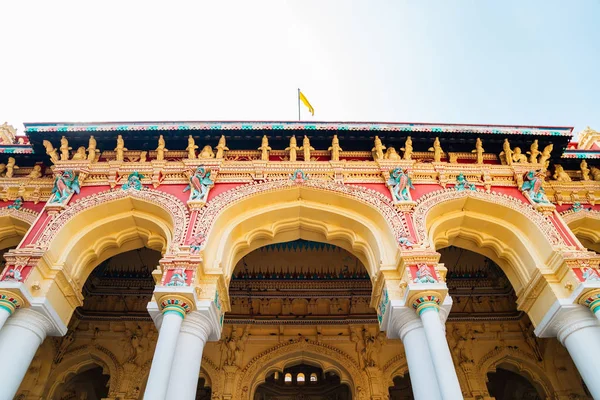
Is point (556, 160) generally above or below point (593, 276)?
above

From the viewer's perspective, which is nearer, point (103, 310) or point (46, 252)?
point (46, 252)

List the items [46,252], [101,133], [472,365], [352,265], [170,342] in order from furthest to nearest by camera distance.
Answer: [352,265]
[472,365]
[101,133]
[46,252]
[170,342]

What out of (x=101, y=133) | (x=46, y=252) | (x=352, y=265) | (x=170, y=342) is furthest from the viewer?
(x=352, y=265)

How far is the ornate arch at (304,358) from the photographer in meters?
9.16

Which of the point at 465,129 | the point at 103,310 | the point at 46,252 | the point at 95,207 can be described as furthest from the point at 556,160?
the point at 103,310

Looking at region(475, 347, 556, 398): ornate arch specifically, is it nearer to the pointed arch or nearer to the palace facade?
the palace facade

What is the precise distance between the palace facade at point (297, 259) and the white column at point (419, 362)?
0.06 feet

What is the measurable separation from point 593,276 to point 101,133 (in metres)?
8.35

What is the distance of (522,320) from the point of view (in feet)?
33.8

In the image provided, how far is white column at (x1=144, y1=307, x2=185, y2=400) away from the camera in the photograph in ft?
17.3

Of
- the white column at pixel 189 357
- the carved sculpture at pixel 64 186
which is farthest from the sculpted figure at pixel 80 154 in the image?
the white column at pixel 189 357

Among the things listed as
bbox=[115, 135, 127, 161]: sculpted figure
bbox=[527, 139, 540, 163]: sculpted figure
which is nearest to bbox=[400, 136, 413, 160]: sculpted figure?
bbox=[527, 139, 540, 163]: sculpted figure

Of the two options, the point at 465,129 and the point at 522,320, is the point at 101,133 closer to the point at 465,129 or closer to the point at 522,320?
the point at 465,129

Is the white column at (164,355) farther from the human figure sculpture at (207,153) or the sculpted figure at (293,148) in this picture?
the sculpted figure at (293,148)
